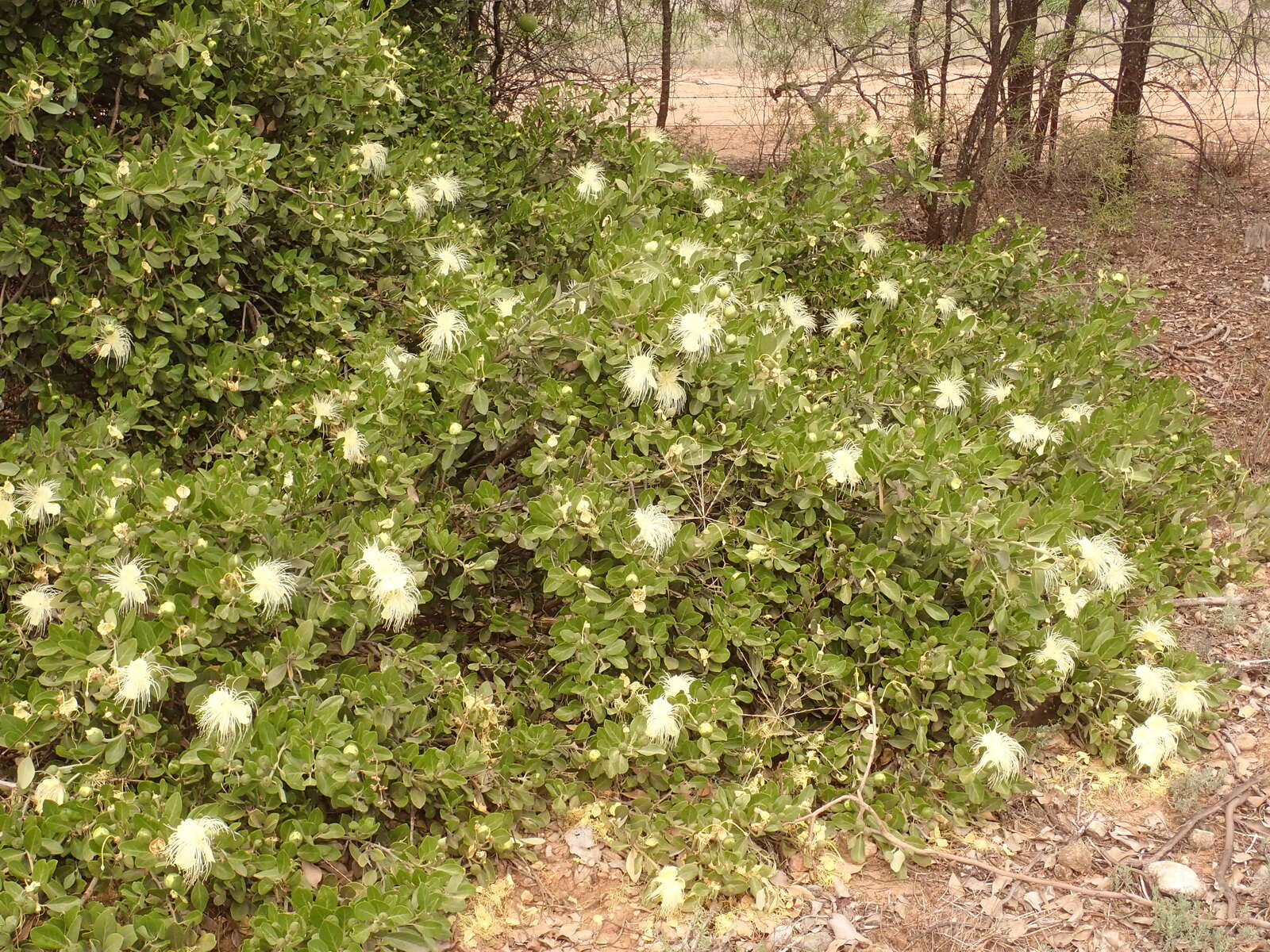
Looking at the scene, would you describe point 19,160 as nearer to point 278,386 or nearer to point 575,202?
point 278,386

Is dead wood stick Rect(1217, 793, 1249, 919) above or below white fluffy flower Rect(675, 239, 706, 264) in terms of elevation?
below

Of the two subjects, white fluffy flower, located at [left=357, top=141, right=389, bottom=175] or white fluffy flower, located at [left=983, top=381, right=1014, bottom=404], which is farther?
white fluffy flower, located at [left=983, top=381, right=1014, bottom=404]

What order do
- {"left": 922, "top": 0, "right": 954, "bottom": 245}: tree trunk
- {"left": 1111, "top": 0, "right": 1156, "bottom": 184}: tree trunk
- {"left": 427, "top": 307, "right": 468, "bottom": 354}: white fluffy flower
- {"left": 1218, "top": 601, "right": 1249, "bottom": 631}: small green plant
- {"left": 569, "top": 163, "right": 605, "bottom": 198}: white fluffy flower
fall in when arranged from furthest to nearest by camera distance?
{"left": 1111, "top": 0, "right": 1156, "bottom": 184}: tree trunk
{"left": 922, "top": 0, "right": 954, "bottom": 245}: tree trunk
{"left": 569, "top": 163, "right": 605, "bottom": 198}: white fluffy flower
{"left": 1218, "top": 601, "right": 1249, "bottom": 631}: small green plant
{"left": 427, "top": 307, "right": 468, "bottom": 354}: white fluffy flower

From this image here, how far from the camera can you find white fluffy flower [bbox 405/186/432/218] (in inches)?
159

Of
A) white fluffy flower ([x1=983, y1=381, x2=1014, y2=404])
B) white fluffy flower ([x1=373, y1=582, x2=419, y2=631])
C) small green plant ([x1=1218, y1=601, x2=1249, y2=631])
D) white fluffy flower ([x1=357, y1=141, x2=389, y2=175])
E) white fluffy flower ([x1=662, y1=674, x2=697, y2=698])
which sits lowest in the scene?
small green plant ([x1=1218, y1=601, x2=1249, y2=631])

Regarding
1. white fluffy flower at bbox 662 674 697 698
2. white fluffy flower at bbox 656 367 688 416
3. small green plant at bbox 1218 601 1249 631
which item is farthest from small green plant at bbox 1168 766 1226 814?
white fluffy flower at bbox 656 367 688 416

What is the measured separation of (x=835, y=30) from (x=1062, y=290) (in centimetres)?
268

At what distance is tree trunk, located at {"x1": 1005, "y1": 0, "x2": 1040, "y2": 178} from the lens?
5762mm

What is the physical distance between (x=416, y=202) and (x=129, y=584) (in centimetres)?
193

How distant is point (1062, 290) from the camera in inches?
205

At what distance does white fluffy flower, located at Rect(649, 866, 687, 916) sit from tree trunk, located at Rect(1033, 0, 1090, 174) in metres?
4.81

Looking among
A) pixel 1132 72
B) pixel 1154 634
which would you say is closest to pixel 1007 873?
pixel 1154 634

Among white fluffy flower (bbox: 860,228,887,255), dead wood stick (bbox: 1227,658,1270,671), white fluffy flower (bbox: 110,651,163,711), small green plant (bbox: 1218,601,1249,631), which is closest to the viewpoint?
white fluffy flower (bbox: 110,651,163,711)

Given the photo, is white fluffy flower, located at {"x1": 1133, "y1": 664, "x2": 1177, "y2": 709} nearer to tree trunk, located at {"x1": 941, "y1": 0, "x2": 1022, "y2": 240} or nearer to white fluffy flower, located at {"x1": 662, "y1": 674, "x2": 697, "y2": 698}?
white fluffy flower, located at {"x1": 662, "y1": 674, "x2": 697, "y2": 698}
